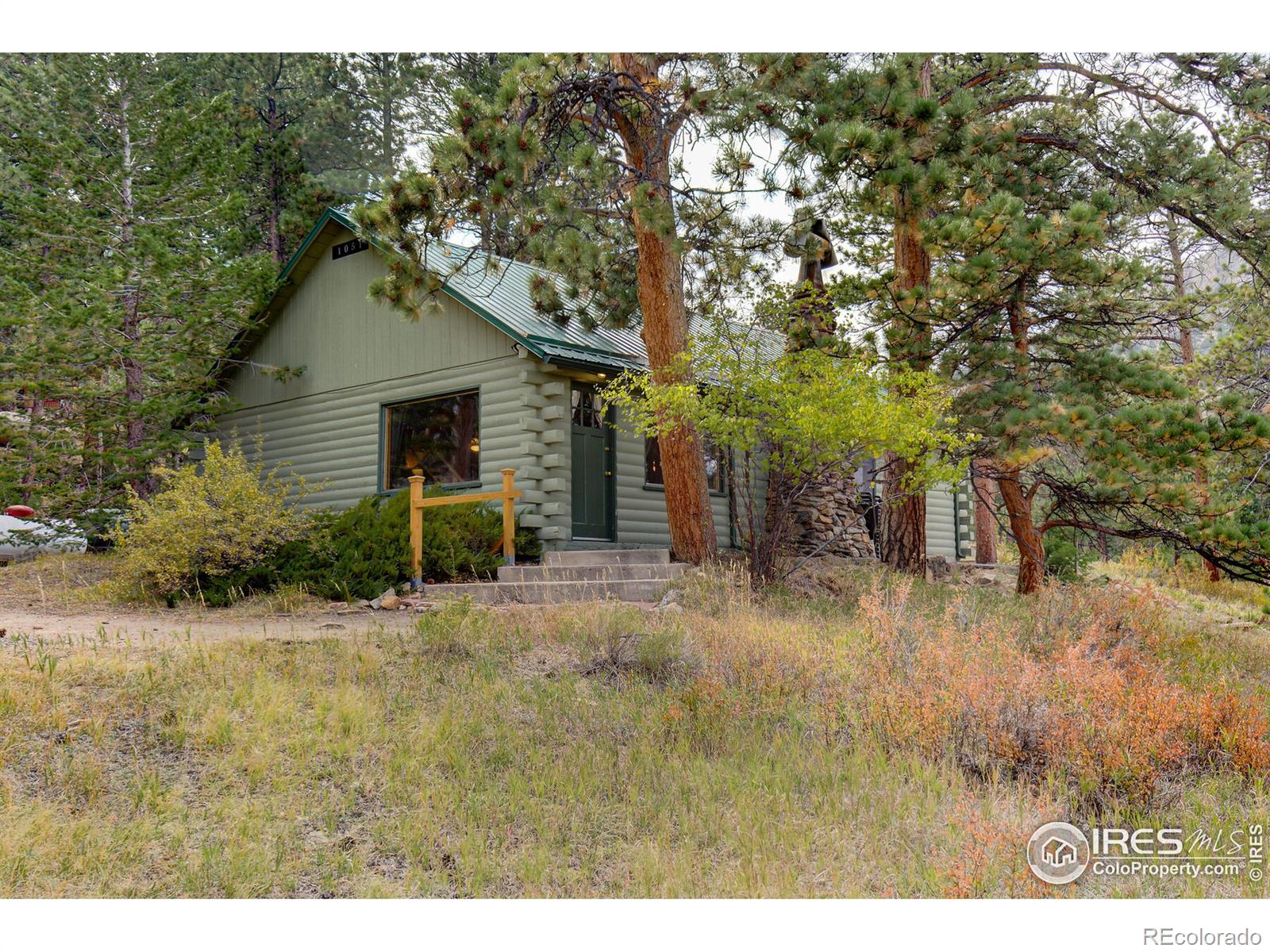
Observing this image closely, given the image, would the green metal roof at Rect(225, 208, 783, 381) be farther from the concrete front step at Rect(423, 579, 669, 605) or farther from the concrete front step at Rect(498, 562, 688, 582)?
the concrete front step at Rect(423, 579, 669, 605)

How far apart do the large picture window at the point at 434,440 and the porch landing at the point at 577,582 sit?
9.06ft

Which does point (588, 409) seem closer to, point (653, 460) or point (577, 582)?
point (653, 460)

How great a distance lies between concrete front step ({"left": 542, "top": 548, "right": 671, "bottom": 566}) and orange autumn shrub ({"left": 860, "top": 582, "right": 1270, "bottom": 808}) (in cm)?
493

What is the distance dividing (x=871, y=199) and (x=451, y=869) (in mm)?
8421

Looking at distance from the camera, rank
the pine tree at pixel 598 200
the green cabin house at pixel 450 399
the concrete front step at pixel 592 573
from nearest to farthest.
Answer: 1. the pine tree at pixel 598 200
2. the concrete front step at pixel 592 573
3. the green cabin house at pixel 450 399

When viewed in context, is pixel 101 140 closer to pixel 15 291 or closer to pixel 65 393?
pixel 15 291

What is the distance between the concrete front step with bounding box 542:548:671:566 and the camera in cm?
1092

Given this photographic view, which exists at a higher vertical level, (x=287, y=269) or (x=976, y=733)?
(x=287, y=269)

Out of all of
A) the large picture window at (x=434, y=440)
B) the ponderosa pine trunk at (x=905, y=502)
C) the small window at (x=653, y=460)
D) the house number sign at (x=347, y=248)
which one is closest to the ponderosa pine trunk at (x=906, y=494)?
the ponderosa pine trunk at (x=905, y=502)

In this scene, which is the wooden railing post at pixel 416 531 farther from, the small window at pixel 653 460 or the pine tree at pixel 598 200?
the small window at pixel 653 460

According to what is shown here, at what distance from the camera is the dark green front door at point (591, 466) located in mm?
12703

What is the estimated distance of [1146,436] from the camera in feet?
28.1

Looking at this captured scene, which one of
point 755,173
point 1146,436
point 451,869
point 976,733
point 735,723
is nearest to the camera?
point 451,869

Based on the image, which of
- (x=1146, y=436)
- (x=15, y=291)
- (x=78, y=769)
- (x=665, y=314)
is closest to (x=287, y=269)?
(x=15, y=291)
